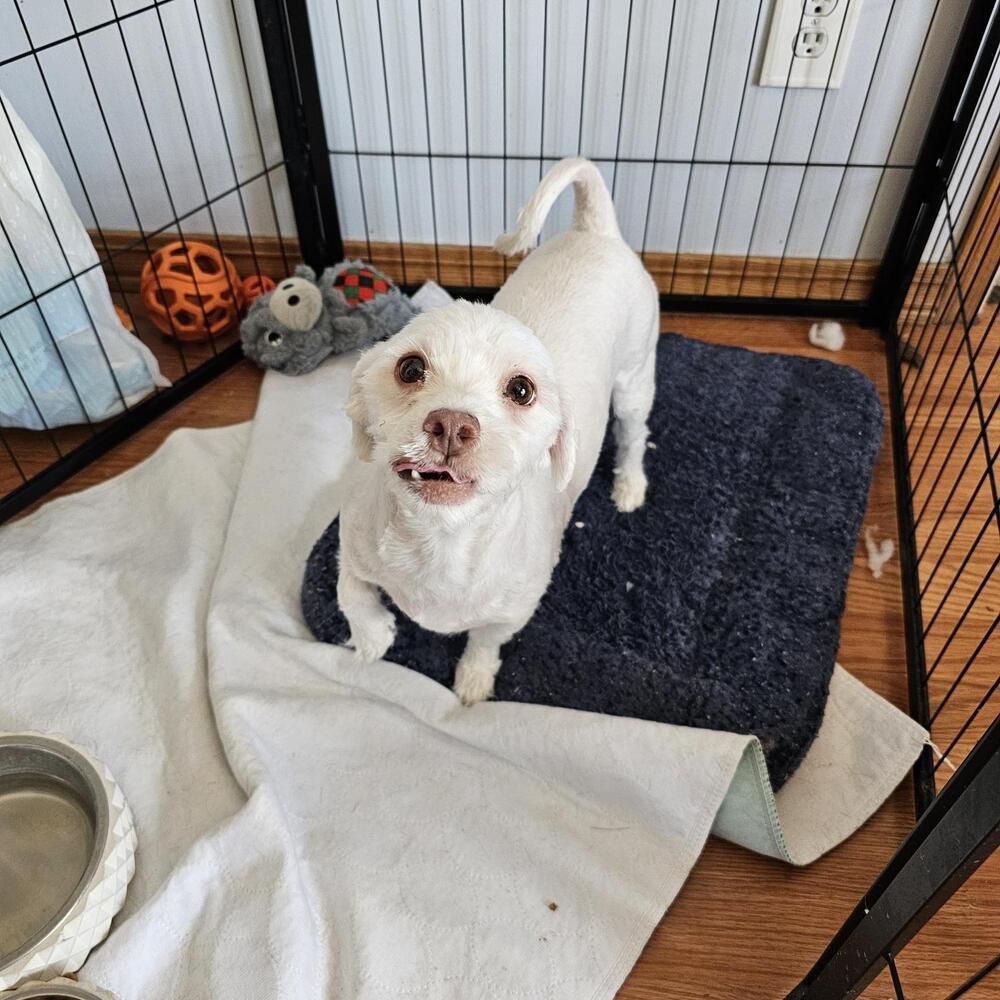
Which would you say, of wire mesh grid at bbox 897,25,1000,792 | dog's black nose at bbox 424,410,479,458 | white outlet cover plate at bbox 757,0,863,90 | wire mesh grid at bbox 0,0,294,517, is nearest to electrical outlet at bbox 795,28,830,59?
white outlet cover plate at bbox 757,0,863,90

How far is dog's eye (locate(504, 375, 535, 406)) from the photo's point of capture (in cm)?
103

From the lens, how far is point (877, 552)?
1.82m

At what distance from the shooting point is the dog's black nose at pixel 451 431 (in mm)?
923

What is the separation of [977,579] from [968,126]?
111 cm

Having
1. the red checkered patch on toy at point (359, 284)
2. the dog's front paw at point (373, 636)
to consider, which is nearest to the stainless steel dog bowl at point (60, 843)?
the dog's front paw at point (373, 636)

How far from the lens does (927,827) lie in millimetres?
771

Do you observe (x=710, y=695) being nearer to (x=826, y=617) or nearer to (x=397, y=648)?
(x=826, y=617)

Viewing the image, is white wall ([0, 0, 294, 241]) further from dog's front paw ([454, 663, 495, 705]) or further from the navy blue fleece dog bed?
dog's front paw ([454, 663, 495, 705])

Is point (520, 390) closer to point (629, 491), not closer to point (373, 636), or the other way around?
point (373, 636)

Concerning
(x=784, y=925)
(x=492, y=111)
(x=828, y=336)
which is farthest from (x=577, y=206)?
(x=784, y=925)

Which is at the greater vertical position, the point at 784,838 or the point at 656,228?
the point at 656,228

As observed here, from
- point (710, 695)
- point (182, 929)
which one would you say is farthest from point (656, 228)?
point (182, 929)

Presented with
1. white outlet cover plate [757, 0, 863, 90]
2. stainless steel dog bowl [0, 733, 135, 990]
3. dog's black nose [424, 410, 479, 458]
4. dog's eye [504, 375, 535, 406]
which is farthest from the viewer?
white outlet cover plate [757, 0, 863, 90]

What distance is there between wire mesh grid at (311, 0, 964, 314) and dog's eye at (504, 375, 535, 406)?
142 centimetres
